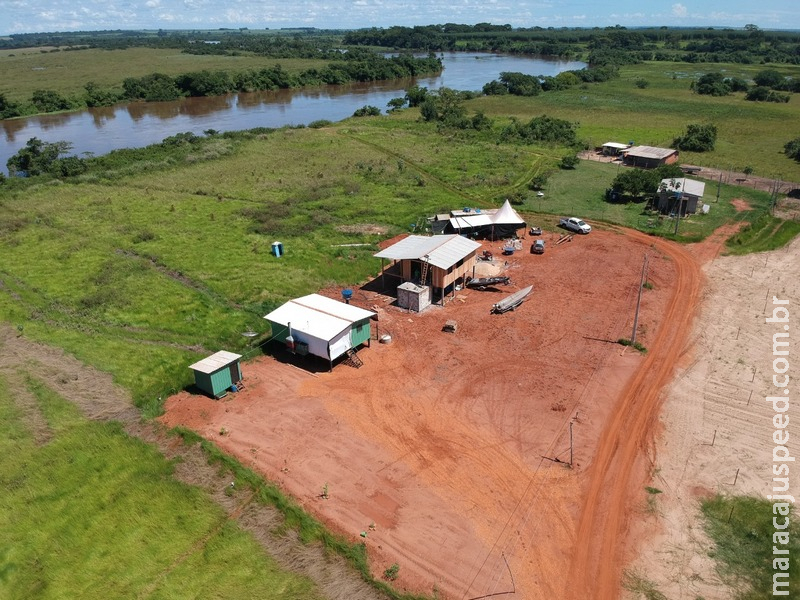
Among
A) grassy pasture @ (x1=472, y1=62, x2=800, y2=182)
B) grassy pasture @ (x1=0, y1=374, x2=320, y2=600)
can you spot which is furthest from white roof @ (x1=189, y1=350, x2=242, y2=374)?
grassy pasture @ (x1=472, y1=62, x2=800, y2=182)

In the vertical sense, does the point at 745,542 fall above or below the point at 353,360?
below

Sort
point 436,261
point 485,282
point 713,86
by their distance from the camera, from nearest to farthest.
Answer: point 436,261, point 485,282, point 713,86

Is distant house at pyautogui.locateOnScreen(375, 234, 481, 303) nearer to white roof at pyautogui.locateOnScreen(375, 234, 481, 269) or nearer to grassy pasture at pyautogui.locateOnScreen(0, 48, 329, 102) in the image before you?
white roof at pyautogui.locateOnScreen(375, 234, 481, 269)

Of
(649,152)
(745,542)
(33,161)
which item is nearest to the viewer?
(745,542)

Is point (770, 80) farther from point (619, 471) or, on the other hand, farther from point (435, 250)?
point (619, 471)

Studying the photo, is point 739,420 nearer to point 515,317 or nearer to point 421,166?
point 515,317

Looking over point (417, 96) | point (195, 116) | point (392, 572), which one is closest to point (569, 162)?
point (417, 96)

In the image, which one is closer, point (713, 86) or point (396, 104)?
point (396, 104)

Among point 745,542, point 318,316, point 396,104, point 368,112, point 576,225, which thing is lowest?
point 745,542
